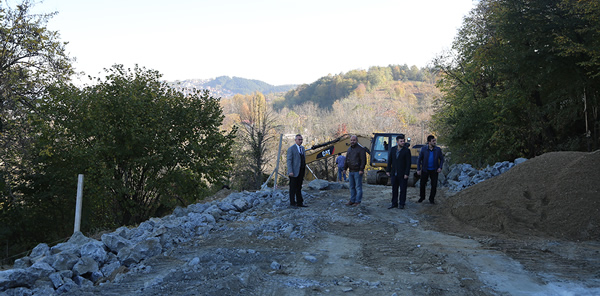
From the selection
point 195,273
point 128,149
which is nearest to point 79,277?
point 195,273

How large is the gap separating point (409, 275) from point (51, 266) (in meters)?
4.74

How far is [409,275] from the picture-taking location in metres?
5.69

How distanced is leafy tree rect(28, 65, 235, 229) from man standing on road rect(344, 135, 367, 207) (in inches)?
398

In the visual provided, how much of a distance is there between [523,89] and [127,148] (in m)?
18.3

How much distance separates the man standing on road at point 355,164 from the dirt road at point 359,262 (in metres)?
1.62

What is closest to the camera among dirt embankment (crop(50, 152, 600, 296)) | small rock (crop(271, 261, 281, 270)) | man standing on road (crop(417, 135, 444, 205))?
dirt embankment (crop(50, 152, 600, 296))

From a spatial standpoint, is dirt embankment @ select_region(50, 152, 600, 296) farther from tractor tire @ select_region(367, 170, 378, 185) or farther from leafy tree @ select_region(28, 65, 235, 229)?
leafy tree @ select_region(28, 65, 235, 229)

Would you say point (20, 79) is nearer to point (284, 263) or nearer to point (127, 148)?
point (127, 148)

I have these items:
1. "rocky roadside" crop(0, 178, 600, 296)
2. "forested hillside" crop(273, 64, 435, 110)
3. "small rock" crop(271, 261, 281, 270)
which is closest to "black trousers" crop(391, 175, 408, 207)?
"rocky roadside" crop(0, 178, 600, 296)

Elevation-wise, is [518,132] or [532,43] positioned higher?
[532,43]

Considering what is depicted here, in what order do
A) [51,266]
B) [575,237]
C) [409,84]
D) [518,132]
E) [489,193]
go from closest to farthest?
1. [51,266]
2. [575,237]
3. [489,193]
4. [518,132]
5. [409,84]

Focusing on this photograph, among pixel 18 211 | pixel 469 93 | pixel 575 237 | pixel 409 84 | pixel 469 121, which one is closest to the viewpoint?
pixel 575 237

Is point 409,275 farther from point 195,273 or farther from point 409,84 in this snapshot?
point 409,84

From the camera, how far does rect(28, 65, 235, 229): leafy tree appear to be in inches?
737
